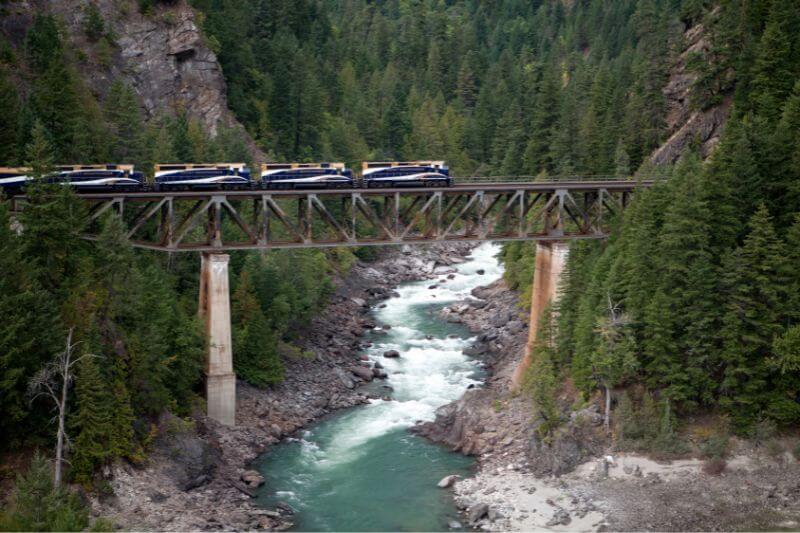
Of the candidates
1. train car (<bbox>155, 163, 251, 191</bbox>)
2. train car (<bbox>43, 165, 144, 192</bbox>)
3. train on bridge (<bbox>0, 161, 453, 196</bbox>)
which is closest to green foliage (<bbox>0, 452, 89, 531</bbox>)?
train on bridge (<bbox>0, 161, 453, 196</bbox>)

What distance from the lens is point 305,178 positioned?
5234 centimetres

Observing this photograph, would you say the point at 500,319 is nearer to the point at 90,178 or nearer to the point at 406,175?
the point at 406,175

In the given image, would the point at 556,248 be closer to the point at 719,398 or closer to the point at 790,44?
the point at 719,398

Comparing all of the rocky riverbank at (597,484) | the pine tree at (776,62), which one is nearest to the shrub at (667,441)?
the rocky riverbank at (597,484)

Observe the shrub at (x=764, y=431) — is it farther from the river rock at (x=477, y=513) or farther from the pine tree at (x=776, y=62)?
the pine tree at (x=776, y=62)

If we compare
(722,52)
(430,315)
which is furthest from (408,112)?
(722,52)

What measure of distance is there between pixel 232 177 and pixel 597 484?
28.9 metres

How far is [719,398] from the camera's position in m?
43.1

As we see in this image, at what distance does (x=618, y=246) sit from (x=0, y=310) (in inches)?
1386

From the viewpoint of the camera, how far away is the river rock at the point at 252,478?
4362 cm

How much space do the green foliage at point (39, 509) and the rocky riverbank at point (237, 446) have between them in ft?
15.7

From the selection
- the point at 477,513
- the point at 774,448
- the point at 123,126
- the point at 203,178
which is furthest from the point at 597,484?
the point at 123,126

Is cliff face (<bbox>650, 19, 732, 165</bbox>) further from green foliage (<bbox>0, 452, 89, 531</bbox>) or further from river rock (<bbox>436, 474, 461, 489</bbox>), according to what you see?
green foliage (<bbox>0, 452, 89, 531</bbox>)

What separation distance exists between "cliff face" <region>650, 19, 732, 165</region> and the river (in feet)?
76.7
